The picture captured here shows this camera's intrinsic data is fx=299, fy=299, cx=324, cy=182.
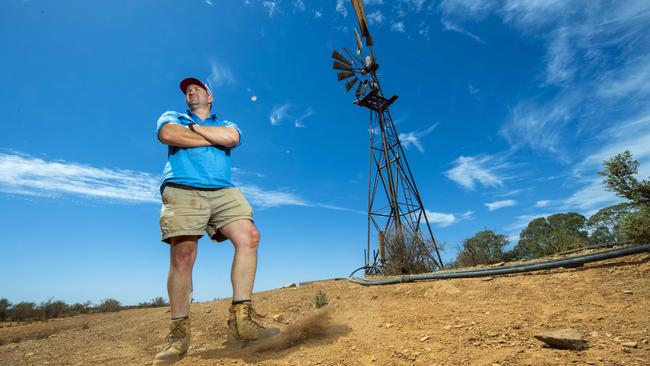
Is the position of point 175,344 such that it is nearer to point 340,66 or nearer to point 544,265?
point 544,265

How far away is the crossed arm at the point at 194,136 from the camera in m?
2.51

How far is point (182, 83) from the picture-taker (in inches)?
118

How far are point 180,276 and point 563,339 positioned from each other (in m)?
2.59

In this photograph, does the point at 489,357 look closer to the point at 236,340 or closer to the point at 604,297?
the point at 604,297

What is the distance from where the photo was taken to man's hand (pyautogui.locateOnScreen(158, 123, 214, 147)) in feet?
8.23

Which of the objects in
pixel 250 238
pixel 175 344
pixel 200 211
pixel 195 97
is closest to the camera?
pixel 175 344

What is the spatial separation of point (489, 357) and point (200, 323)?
141 inches

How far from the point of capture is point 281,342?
2.34m

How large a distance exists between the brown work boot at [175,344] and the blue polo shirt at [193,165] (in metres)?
1.09

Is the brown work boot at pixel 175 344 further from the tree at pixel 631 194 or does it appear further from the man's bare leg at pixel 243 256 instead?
the tree at pixel 631 194

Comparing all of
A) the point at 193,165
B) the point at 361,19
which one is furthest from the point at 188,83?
the point at 361,19

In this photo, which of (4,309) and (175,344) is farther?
(4,309)

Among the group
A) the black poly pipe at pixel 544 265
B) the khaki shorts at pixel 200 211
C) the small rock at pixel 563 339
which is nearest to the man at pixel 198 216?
the khaki shorts at pixel 200 211

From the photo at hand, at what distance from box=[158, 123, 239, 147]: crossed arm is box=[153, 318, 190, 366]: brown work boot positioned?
142cm
